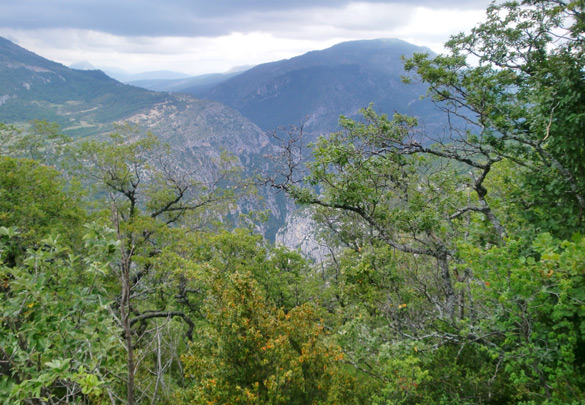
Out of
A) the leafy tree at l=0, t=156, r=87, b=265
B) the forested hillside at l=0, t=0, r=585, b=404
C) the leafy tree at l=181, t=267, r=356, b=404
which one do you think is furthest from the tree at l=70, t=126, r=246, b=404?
the leafy tree at l=181, t=267, r=356, b=404

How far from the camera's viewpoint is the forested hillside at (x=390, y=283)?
4312mm

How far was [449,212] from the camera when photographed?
10.6 meters

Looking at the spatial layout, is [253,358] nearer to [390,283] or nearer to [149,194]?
[390,283]

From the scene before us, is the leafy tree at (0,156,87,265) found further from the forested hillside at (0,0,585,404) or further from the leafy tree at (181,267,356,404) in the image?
the leafy tree at (181,267,356,404)

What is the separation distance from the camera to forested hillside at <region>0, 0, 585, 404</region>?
170 inches

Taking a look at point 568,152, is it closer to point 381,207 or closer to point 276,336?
point 381,207

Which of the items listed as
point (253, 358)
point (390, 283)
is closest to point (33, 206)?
point (253, 358)

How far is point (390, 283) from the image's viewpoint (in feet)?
33.2

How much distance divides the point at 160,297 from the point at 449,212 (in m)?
16.2

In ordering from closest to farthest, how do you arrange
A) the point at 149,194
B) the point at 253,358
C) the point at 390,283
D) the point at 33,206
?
the point at 253,358 < the point at 390,283 < the point at 33,206 < the point at 149,194

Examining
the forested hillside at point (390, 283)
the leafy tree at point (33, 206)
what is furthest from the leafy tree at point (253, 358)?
the leafy tree at point (33, 206)

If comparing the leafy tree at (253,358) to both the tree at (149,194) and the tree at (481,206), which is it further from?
the tree at (149,194)

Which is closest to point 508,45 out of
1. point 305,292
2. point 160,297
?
point 305,292

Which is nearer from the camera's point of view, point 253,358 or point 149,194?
point 253,358
